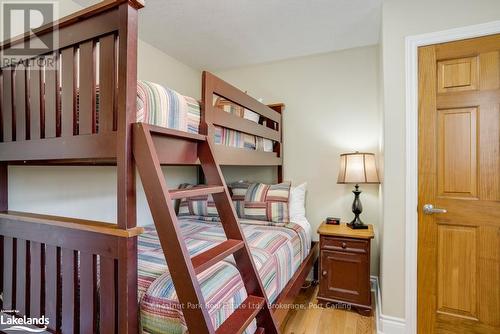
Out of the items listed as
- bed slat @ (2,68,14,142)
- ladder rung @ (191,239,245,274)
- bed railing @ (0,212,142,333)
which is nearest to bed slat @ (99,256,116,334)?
bed railing @ (0,212,142,333)

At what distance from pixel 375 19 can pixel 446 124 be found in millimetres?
1098

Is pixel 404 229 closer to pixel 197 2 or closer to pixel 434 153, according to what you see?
pixel 434 153

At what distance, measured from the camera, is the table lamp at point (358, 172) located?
2.37m

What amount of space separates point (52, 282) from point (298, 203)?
81.2 inches

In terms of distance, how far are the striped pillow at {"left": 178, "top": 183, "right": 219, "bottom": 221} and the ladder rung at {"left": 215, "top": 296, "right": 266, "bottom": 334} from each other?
141 cm

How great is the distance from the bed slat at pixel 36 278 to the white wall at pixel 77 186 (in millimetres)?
814

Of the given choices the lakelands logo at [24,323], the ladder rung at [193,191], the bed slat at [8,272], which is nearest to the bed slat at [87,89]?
the ladder rung at [193,191]

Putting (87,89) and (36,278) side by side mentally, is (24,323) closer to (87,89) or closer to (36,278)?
(36,278)

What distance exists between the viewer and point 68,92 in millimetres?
1070

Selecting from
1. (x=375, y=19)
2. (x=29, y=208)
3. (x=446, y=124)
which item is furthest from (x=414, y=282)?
(x=29, y=208)

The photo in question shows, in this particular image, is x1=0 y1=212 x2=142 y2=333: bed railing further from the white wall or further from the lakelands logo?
the white wall

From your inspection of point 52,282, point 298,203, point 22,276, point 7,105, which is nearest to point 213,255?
point 52,282

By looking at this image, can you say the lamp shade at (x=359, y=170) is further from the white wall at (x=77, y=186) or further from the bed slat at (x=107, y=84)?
the bed slat at (x=107, y=84)

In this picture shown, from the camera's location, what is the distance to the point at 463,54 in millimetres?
1748
